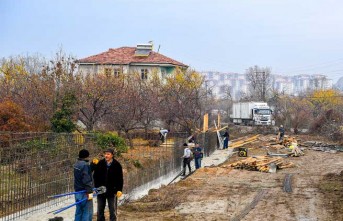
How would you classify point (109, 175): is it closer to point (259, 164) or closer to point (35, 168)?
point (35, 168)

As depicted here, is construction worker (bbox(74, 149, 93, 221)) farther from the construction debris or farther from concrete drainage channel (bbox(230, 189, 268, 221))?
the construction debris

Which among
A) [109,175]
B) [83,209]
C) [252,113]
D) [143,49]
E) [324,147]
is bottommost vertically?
[324,147]

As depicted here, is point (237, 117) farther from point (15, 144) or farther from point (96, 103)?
point (15, 144)

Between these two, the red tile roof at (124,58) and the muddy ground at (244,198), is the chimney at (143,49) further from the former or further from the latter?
the muddy ground at (244,198)

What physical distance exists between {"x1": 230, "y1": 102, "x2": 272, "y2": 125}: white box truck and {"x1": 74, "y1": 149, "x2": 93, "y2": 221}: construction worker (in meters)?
46.8

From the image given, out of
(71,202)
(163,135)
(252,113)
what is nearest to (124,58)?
(252,113)

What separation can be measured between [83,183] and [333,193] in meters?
9.84

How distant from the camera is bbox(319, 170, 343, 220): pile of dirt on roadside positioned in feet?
42.0

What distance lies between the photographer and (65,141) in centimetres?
1323

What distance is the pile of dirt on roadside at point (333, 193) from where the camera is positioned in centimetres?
1280

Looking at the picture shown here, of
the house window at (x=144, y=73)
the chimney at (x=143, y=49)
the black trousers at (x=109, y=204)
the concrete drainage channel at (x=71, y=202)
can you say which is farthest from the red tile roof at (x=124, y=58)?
the black trousers at (x=109, y=204)

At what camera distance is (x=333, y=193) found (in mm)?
15844

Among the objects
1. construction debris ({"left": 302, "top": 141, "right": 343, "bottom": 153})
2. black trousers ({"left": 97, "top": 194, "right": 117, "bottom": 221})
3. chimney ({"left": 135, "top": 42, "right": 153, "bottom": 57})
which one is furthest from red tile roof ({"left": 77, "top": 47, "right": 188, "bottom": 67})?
black trousers ({"left": 97, "top": 194, "right": 117, "bottom": 221})

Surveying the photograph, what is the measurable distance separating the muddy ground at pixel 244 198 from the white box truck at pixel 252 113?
3198 centimetres
